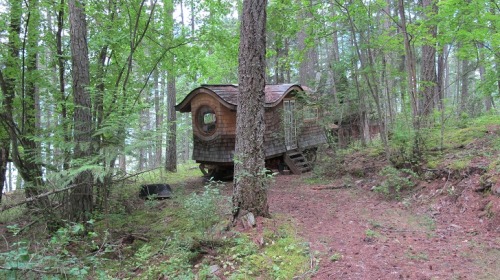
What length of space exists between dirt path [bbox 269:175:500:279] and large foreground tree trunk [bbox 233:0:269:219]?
973mm

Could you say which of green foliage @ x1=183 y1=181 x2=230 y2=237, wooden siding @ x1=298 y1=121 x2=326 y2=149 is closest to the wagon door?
wooden siding @ x1=298 y1=121 x2=326 y2=149

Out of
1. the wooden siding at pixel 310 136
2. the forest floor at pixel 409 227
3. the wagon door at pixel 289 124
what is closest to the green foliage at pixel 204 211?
the forest floor at pixel 409 227

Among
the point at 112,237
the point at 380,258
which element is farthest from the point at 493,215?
the point at 112,237

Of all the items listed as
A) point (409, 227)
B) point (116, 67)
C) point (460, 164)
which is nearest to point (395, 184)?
point (460, 164)

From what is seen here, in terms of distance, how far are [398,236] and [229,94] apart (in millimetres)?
6466

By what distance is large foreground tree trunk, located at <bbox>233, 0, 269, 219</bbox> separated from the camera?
4.88m

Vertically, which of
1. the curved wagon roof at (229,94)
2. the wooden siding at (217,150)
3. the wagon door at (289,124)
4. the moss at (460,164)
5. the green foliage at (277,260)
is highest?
the curved wagon roof at (229,94)

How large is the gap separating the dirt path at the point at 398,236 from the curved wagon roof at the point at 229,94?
148 inches

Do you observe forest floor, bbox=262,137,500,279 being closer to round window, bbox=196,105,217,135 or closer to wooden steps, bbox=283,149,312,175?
wooden steps, bbox=283,149,312,175

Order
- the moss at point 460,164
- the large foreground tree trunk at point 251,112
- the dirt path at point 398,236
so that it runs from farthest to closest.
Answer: the moss at point 460,164
the large foreground tree trunk at point 251,112
the dirt path at point 398,236

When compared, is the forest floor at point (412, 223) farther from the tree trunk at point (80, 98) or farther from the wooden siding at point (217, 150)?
the tree trunk at point (80, 98)

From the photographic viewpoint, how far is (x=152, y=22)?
822cm

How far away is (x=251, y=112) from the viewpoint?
4.92m

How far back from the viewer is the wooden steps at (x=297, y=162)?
10.9 metres
